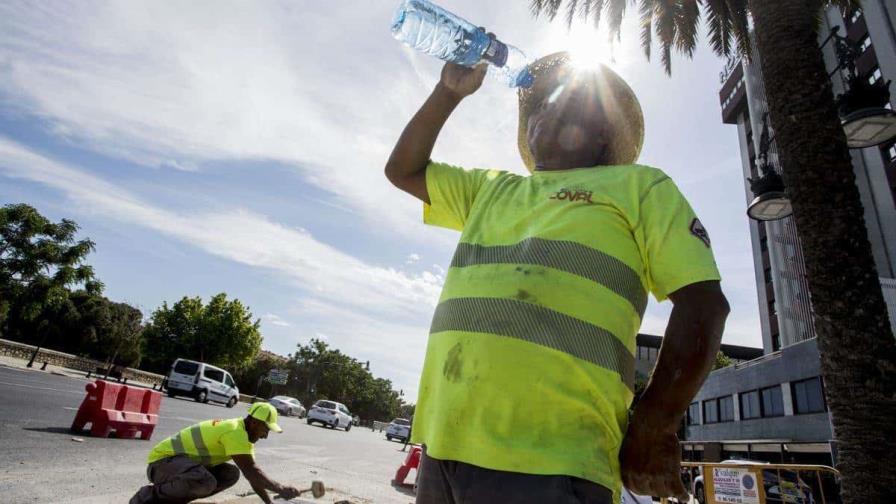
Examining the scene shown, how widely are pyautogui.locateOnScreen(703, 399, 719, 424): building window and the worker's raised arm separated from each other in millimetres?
35860

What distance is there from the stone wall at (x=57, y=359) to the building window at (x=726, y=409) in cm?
3448

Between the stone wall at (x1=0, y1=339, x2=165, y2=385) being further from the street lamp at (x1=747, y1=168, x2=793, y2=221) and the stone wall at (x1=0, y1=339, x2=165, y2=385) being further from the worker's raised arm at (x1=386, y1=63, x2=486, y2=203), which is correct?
the worker's raised arm at (x1=386, y1=63, x2=486, y2=203)

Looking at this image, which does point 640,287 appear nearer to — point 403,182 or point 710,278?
point 710,278

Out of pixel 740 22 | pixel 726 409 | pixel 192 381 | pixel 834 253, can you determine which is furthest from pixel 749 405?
pixel 192 381

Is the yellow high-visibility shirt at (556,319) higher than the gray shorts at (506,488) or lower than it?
higher

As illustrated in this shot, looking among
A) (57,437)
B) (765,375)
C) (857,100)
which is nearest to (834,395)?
(857,100)

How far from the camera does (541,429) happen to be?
44.6 inches

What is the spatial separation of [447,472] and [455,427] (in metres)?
0.10

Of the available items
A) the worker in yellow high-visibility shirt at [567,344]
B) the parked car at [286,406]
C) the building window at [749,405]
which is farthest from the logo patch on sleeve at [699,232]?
the parked car at [286,406]

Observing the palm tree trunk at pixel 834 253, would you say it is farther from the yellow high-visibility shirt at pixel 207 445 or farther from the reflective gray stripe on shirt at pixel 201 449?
the reflective gray stripe on shirt at pixel 201 449

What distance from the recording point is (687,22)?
9.25 meters

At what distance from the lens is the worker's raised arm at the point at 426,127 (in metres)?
1.82

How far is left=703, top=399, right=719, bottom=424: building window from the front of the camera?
32.0 metres

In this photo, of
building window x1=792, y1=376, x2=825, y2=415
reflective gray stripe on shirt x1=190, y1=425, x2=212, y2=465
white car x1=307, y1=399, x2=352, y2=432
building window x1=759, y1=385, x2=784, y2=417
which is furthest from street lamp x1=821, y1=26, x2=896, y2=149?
white car x1=307, y1=399, x2=352, y2=432
